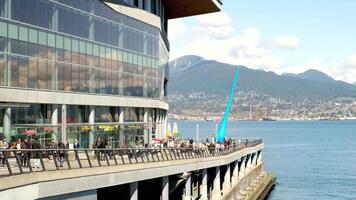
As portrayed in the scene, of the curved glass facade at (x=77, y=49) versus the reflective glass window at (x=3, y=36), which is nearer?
the reflective glass window at (x=3, y=36)

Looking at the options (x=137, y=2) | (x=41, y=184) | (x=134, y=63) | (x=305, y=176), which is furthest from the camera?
(x=305, y=176)

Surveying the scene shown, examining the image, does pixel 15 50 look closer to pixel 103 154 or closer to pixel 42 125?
pixel 42 125

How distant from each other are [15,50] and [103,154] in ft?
35.8

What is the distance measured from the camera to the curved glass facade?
40.1 meters

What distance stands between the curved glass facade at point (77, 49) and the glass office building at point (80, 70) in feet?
0.21

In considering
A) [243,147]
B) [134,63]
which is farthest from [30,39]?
[243,147]

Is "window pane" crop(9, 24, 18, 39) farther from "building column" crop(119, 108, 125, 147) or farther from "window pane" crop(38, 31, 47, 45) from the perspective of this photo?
"building column" crop(119, 108, 125, 147)

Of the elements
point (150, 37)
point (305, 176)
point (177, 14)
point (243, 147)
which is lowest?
point (305, 176)

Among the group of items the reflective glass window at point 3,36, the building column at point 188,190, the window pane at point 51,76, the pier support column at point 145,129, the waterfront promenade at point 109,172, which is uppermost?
the reflective glass window at point 3,36

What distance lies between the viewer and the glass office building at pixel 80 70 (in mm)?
40188

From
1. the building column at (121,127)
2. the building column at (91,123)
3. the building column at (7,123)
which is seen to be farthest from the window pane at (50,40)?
the building column at (121,127)

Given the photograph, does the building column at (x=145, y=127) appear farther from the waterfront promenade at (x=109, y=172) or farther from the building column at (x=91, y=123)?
the building column at (x=91, y=123)

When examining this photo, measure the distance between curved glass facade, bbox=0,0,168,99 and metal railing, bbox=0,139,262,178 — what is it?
8.35m

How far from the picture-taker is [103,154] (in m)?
33.7
